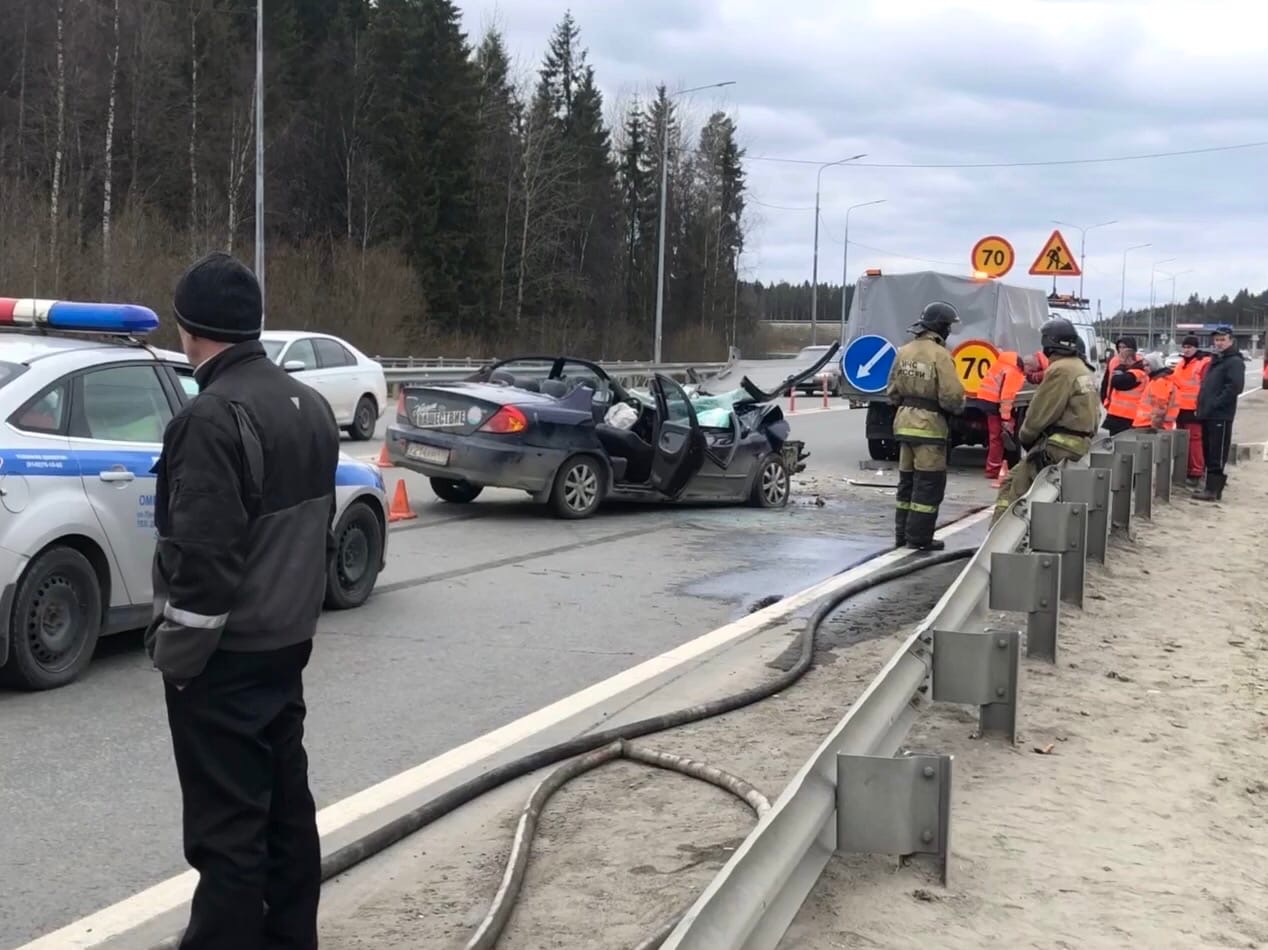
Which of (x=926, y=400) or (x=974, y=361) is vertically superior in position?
(x=974, y=361)

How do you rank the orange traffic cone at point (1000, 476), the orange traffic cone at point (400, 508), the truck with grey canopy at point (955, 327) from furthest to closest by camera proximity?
the truck with grey canopy at point (955, 327) → the orange traffic cone at point (1000, 476) → the orange traffic cone at point (400, 508)

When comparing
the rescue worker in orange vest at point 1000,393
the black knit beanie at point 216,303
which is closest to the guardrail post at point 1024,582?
the black knit beanie at point 216,303

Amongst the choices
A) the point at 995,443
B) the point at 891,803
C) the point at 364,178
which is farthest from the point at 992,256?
the point at 364,178

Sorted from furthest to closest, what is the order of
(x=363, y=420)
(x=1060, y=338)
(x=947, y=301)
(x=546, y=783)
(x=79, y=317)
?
(x=363, y=420), (x=947, y=301), (x=1060, y=338), (x=79, y=317), (x=546, y=783)

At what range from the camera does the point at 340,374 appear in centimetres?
1995

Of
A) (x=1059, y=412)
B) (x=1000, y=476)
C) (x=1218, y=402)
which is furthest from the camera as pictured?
(x=1000, y=476)

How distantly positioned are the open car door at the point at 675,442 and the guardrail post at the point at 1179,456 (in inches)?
248

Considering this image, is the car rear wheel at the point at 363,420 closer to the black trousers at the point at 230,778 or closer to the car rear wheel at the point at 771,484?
the car rear wheel at the point at 771,484

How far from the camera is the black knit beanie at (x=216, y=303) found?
11.0 ft

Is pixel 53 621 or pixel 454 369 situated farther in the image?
pixel 454 369

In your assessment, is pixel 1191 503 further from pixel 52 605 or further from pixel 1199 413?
pixel 52 605

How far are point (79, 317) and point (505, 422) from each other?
5.69 meters

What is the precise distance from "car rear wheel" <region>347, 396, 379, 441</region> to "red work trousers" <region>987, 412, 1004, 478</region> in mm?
9061

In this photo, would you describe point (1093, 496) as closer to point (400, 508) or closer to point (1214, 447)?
point (400, 508)
